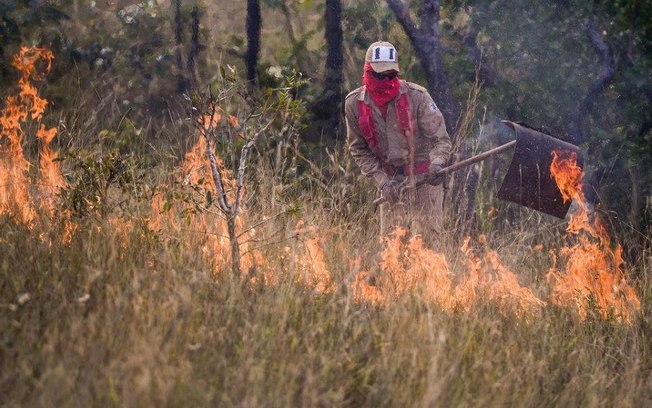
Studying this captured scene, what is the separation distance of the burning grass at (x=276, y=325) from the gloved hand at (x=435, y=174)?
0.50 meters

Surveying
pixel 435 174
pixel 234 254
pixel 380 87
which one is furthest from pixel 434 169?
pixel 234 254

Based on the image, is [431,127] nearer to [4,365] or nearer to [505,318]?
[505,318]


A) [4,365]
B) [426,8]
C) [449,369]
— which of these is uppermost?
[426,8]

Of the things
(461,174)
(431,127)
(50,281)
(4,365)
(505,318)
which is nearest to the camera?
(4,365)

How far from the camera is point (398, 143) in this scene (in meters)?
7.16

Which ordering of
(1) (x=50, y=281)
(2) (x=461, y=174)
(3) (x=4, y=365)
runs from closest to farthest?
(3) (x=4, y=365), (1) (x=50, y=281), (2) (x=461, y=174)

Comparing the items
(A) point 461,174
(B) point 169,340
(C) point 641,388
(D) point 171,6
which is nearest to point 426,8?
(A) point 461,174

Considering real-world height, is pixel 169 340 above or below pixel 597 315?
above

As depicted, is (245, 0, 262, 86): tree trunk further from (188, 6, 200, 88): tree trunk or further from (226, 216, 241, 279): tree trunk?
(226, 216, 241, 279): tree trunk

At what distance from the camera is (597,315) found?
5.94 meters

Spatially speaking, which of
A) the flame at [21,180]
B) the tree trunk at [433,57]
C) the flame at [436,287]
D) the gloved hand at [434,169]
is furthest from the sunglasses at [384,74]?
the tree trunk at [433,57]

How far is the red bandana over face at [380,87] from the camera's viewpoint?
6.86 metres

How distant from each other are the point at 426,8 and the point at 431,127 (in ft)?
8.50

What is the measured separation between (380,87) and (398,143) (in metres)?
0.47
